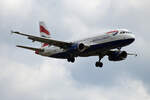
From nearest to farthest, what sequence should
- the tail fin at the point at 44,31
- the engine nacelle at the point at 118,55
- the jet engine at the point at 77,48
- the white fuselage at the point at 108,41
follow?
the white fuselage at the point at 108,41
the jet engine at the point at 77,48
the engine nacelle at the point at 118,55
the tail fin at the point at 44,31

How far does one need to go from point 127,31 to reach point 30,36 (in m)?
17.8

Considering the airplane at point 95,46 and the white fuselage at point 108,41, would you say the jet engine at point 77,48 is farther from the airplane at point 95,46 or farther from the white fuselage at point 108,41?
the white fuselage at point 108,41

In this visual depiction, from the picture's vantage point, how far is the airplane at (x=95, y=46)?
89250 millimetres

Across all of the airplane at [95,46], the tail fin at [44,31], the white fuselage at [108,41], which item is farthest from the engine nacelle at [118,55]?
the tail fin at [44,31]

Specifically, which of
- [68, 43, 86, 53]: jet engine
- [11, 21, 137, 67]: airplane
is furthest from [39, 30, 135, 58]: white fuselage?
[68, 43, 86, 53]: jet engine

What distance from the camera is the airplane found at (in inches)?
3514

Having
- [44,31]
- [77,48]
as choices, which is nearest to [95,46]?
[77,48]

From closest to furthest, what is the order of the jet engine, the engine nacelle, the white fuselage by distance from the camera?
the white fuselage < the jet engine < the engine nacelle

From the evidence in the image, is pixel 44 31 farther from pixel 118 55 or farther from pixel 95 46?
pixel 95 46

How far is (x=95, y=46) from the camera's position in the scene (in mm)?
89125

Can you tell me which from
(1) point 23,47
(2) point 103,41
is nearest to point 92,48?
(2) point 103,41

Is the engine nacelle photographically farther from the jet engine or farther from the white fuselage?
the jet engine

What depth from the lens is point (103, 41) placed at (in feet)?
292

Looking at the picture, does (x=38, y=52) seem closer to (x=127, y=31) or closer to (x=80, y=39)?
(x=80, y=39)
